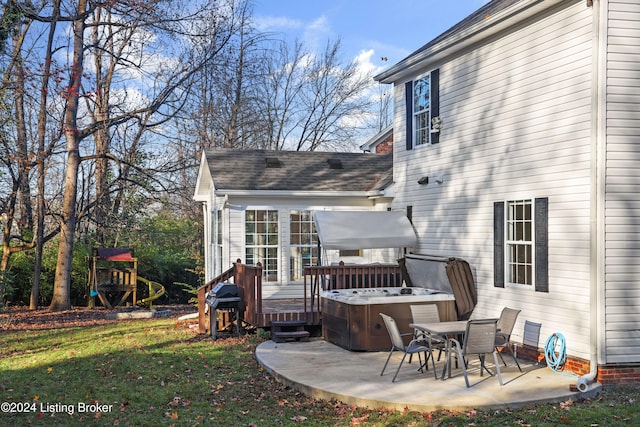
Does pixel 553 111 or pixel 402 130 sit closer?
pixel 553 111

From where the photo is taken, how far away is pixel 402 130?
1293 cm

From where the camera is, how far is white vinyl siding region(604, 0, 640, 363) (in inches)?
310

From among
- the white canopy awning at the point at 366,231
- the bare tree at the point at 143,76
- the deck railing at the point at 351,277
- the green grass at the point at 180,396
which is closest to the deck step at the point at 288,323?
the deck railing at the point at 351,277

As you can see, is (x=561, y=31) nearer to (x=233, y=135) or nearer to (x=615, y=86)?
(x=615, y=86)

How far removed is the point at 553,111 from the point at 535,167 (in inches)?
32.8

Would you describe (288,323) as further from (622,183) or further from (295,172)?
(622,183)

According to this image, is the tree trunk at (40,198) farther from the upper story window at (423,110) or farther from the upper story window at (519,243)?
the upper story window at (519,243)

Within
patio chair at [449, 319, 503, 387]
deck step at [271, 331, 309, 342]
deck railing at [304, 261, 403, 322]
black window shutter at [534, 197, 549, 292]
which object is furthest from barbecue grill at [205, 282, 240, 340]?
black window shutter at [534, 197, 549, 292]

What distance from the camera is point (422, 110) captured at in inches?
479

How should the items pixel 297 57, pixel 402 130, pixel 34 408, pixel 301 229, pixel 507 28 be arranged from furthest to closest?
pixel 297 57, pixel 301 229, pixel 402 130, pixel 507 28, pixel 34 408

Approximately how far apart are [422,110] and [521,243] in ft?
12.8

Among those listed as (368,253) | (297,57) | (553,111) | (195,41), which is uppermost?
(297,57)

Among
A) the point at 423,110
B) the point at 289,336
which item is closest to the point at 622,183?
the point at 423,110

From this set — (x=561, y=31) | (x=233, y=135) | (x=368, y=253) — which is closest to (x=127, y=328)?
(x=368, y=253)
